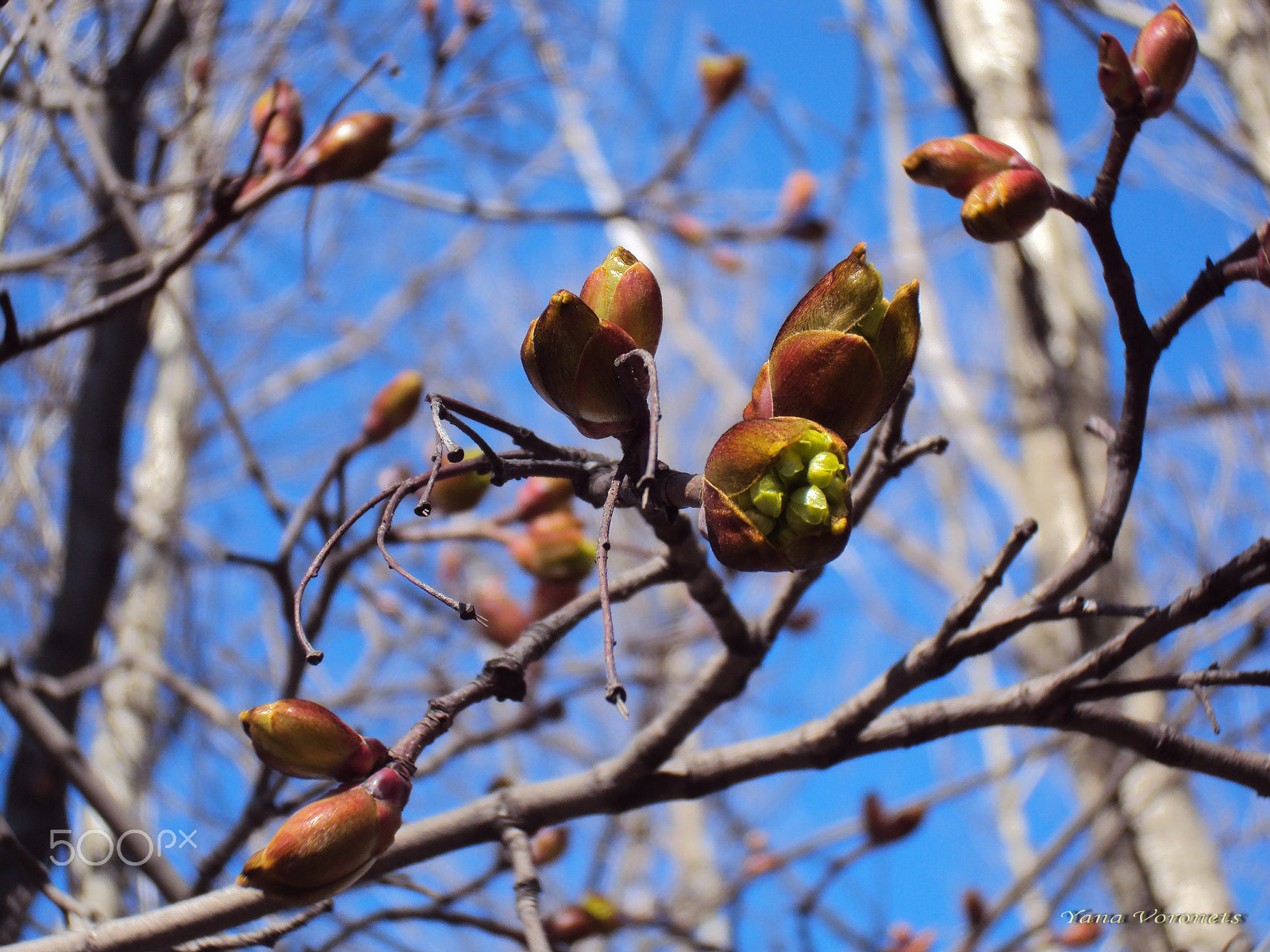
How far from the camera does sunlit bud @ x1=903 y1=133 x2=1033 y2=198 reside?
853 mm

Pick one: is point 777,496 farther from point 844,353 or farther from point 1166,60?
point 1166,60

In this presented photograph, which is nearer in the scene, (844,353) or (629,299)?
(844,353)

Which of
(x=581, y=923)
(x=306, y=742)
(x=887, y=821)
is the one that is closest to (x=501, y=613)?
(x=581, y=923)

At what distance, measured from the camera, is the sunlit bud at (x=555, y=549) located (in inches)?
56.2

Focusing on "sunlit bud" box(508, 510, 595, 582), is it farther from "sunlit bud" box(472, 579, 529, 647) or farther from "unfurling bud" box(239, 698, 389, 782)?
"unfurling bud" box(239, 698, 389, 782)

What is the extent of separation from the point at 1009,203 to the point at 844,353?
255mm

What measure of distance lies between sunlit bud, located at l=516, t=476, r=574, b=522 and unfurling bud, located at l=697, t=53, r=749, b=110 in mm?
1550

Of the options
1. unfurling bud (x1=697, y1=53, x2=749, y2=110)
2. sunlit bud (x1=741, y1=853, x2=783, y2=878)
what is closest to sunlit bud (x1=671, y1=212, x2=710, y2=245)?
unfurling bud (x1=697, y1=53, x2=749, y2=110)

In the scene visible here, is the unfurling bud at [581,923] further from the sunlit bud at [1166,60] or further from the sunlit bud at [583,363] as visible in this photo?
the sunlit bud at [1166,60]

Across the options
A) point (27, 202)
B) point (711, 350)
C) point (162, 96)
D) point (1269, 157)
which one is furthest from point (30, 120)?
point (711, 350)

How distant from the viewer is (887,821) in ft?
5.16

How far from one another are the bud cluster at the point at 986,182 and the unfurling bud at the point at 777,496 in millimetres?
302

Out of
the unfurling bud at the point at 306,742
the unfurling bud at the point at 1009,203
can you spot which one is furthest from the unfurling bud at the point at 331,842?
the unfurling bud at the point at 1009,203

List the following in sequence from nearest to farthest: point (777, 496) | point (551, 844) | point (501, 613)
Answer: point (777, 496) → point (551, 844) → point (501, 613)
